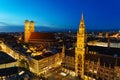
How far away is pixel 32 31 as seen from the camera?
387ft

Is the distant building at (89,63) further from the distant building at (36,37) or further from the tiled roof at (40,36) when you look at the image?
the tiled roof at (40,36)

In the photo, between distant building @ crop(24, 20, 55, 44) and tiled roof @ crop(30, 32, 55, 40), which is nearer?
distant building @ crop(24, 20, 55, 44)

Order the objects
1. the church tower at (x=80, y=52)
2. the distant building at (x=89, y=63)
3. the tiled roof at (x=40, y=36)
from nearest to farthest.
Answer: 1. the distant building at (x=89, y=63)
2. the church tower at (x=80, y=52)
3. the tiled roof at (x=40, y=36)

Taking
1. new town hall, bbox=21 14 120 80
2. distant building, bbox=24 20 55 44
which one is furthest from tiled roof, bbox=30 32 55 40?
new town hall, bbox=21 14 120 80

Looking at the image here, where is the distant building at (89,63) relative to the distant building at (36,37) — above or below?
below

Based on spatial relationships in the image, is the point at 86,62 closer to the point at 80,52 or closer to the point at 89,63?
the point at 89,63

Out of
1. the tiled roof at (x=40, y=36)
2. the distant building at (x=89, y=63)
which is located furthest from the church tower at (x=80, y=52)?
the tiled roof at (x=40, y=36)

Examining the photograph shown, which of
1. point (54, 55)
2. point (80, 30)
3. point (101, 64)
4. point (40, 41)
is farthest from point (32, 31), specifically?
point (101, 64)

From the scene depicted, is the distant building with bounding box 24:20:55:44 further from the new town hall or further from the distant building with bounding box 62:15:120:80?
the distant building with bounding box 62:15:120:80

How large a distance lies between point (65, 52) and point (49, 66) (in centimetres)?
1086

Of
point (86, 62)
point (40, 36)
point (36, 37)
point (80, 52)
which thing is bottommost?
point (86, 62)

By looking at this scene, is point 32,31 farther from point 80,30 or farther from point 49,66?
point 80,30

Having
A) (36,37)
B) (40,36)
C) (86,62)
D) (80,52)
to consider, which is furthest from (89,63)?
(36,37)

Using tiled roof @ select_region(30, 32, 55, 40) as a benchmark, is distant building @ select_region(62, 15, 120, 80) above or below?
below
